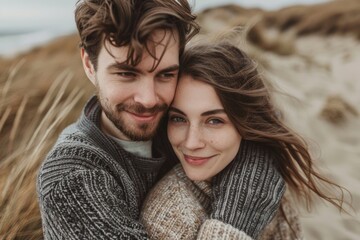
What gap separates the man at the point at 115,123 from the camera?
1.62 m

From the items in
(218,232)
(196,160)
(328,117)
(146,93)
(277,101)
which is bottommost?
(328,117)

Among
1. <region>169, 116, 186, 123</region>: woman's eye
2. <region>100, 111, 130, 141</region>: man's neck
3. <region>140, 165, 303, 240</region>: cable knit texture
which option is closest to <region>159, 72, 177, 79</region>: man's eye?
<region>169, 116, 186, 123</region>: woman's eye

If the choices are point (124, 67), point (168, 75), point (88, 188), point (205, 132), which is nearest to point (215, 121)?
point (205, 132)

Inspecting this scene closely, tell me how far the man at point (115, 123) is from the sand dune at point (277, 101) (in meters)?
0.41

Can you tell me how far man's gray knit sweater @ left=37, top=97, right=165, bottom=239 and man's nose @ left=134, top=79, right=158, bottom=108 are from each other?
0.23 metres

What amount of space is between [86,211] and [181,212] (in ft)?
1.64

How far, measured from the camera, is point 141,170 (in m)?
2.14

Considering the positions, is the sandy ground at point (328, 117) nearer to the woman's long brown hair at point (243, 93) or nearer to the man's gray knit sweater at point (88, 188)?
the woman's long brown hair at point (243, 93)

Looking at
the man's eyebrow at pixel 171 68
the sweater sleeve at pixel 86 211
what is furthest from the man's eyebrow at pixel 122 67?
the sweater sleeve at pixel 86 211

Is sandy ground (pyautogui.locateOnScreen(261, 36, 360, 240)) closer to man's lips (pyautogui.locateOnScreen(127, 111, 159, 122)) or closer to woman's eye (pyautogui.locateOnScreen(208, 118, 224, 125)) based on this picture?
woman's eye (pyautogui.locateOnScreen(208, 118, 224, 125))

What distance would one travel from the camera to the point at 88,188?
163cm

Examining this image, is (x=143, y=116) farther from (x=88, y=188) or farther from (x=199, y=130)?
(x=88, y=188)

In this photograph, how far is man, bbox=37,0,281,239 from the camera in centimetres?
162

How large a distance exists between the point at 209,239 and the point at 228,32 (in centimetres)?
139
